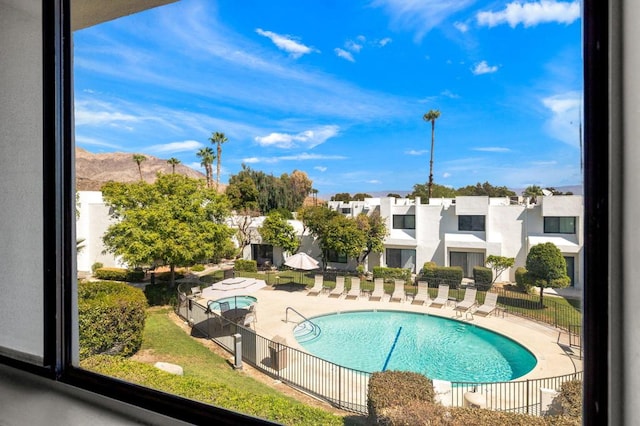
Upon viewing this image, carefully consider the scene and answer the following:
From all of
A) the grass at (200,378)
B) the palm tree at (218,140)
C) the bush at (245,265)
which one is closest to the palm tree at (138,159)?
the palm tree at (218,140)

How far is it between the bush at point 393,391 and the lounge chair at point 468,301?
3.40 m

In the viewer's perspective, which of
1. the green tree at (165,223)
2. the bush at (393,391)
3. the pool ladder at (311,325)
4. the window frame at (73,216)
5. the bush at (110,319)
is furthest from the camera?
the pool ladder at (311,325)

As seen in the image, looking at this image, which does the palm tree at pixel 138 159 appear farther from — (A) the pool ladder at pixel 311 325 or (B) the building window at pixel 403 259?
(B) the building window at pixel 403 259

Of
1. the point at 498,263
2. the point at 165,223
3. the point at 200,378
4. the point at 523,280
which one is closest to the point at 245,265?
Answer: the point at 165,223

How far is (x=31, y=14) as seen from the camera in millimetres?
1214

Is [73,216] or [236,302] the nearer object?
[73,216]

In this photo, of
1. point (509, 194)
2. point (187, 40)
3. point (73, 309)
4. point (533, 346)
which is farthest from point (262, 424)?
point (187, 40)

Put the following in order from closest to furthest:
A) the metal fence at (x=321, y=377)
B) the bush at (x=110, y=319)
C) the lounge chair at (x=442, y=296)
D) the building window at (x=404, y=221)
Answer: the metal fence at (x=321, y=377) < the bush at (x=110, y=319) < the lounge chair at (x=442, y=296) < the building window at (x=404, y=221)

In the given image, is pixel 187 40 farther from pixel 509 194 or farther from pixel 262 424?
pixel 262 424

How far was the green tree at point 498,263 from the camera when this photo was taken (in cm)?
509

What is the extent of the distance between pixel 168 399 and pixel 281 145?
10770mm

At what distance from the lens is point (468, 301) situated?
6.05m

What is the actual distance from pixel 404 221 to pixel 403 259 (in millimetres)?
923

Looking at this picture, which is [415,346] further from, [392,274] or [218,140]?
[218,140]
